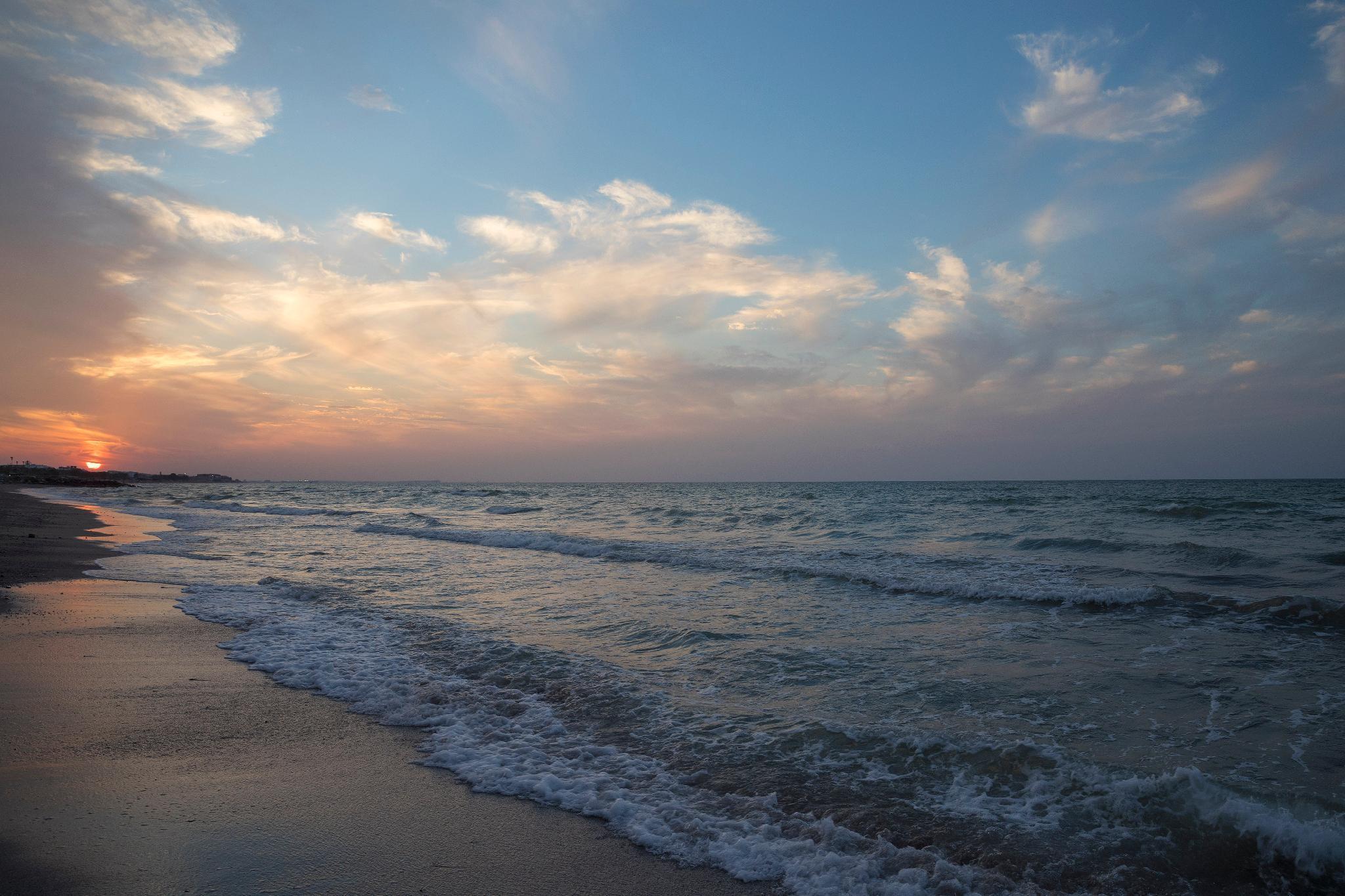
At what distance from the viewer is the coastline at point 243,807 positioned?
12.0 feet

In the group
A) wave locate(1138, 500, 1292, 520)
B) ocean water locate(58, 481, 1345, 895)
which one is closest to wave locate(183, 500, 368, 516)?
ocean water locate(58, 481, 1345, 895)

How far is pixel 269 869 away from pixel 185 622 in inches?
311

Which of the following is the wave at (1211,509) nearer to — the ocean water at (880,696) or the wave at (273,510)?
the ocean water at (880,696)

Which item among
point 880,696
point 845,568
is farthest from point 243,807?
point 845,568

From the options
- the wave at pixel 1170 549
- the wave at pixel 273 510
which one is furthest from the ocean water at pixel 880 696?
the wave at pixel 273 510

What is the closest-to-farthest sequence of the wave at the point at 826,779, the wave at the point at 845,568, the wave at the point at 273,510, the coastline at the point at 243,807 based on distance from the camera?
the coastline at the point at 243,807 → the wave at the point at 826,779 → the wave at the point at 845,568 → the wave at the point at 273,510

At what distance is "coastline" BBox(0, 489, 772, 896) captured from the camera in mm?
3646

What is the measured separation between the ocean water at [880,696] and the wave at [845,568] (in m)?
0.11

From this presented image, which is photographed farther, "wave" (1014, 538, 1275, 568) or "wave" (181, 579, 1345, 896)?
"wave" (1014, 538, 1275, 568)

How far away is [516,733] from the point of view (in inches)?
237

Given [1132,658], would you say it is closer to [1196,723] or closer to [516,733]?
[1196,723]

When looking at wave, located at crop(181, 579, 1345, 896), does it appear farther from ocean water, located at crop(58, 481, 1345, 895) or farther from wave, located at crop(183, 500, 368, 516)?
wave, located at crop(183, 500, 368, 516)

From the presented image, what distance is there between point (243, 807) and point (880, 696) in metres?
5.57

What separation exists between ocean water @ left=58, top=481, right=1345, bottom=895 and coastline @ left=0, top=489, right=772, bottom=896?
0.35m
